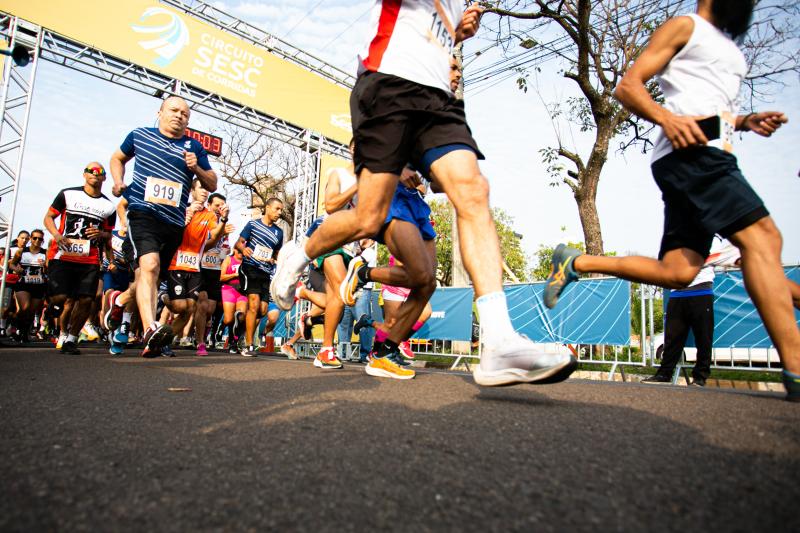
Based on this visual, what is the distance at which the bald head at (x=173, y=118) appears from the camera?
4.56 m

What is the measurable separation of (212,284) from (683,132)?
24.1ft

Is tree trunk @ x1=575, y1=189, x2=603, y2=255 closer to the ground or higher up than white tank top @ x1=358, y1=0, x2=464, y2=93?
higher up

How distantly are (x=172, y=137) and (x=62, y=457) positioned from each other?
4067 millimetres

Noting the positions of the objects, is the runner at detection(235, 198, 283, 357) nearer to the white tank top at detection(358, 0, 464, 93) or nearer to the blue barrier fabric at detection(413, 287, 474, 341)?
the blue barrier fabric at detection(413, 287, 474, 341)

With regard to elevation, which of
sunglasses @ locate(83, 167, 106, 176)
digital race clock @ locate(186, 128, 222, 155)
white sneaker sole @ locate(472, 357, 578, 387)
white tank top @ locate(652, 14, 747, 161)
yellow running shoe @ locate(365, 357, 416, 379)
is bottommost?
yellow running shoe @ locate(365, 357, 416, 379)

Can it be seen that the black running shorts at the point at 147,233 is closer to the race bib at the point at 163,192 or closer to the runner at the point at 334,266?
the race bib at the point at 163,192

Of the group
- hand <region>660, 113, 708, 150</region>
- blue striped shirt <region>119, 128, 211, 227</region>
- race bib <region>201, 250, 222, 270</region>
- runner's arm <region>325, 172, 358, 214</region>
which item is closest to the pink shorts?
race bib <region>201, 250, 222, 270</region>

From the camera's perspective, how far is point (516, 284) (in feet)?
25.0

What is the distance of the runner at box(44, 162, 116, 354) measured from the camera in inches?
229

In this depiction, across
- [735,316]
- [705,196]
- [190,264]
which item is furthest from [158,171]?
[735,316]

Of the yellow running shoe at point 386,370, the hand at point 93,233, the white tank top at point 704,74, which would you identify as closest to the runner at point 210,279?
the hand at point 93,233

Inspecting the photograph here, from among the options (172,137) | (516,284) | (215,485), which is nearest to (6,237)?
(172,137)

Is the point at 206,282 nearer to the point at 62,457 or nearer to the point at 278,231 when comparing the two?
the point at 278,231

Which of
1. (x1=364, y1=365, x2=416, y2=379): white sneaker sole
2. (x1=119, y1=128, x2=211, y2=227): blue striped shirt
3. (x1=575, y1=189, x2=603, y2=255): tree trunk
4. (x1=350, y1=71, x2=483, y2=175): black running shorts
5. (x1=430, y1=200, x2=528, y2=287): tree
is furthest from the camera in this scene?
(x1=430, y1=200, x2=528, y2=287): tree
